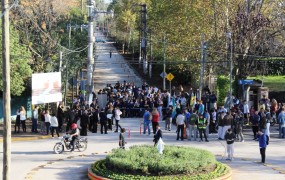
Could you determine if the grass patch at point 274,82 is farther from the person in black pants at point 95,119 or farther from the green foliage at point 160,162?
the green foliage at point 160,162

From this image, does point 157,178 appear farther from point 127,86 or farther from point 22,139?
point 127,86

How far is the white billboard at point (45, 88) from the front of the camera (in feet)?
99.7

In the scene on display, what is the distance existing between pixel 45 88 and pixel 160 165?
1444cm

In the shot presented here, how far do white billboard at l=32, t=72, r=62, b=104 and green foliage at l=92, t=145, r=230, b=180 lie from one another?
11.5 metres

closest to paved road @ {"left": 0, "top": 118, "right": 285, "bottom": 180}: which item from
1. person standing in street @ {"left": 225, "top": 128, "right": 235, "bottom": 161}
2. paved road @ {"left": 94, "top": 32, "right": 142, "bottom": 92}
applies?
person standing in street @ {"left": 225, "top": 128, "right": 235, "bottom": 161}

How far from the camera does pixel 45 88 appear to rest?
30922mm

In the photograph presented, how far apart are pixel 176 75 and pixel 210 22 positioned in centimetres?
1488

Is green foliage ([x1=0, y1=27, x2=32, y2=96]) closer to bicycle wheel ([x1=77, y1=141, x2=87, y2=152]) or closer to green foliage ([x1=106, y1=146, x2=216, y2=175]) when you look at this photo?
bicycle wheel ([x1=77, y1=141, x2=87, y2=152])

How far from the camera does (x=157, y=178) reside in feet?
58.6

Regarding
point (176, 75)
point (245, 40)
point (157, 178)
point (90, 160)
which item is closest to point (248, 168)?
point (157, 178)

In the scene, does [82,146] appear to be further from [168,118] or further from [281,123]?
[281,123]

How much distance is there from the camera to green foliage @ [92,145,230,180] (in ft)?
59.6

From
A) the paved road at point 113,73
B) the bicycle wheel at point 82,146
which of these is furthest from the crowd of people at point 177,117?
the paved road at point 113,73

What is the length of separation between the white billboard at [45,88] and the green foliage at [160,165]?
1147 centimetres
